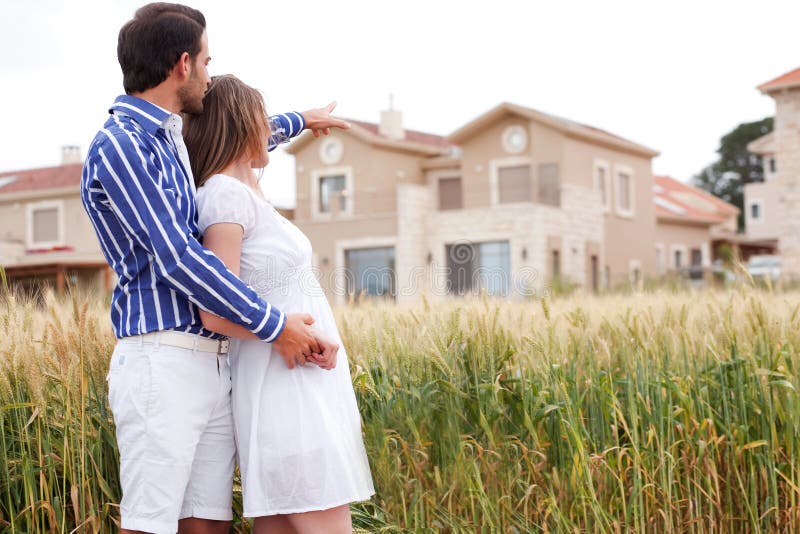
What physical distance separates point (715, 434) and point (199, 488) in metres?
1.80

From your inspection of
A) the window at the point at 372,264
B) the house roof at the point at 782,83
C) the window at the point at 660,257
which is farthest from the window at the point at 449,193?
the house roof at the point at 782,83

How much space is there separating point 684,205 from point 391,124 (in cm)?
1530

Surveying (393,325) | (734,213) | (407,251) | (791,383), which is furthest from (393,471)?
(734,213)

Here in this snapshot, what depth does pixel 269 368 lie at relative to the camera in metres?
2.23

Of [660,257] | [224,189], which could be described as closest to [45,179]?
[660,257]

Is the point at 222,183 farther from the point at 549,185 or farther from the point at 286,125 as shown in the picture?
the point at 549,185

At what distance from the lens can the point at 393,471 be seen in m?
2.99

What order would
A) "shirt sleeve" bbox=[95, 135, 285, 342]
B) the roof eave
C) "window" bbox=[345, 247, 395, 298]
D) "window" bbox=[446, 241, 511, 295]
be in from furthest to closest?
1. the roof eave
2. "window" bbox=[345, 247, 395, 298]
3. "window" bbox=[446, 241, 511, 295]
4. "shirt sleeve" bbox=[95, 135, 285, 342]

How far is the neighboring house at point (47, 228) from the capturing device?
3092cm

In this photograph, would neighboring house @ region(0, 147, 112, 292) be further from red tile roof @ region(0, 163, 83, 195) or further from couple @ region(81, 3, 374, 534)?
couple @ region(81, 3, 374, 534)

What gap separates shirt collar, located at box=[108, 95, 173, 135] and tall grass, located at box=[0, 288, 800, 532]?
703mm

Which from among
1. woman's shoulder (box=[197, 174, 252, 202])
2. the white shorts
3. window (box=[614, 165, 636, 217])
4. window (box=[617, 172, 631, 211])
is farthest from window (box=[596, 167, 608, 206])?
the white shorts

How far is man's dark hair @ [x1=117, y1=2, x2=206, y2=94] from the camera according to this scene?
→ 7.06ft

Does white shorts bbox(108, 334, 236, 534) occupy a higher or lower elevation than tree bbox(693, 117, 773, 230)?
lower
